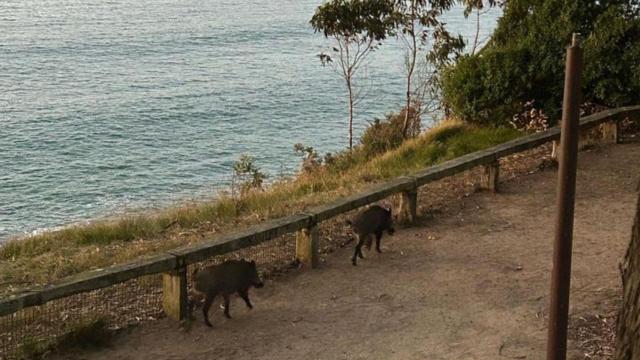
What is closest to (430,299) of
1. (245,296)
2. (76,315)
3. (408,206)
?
(245,296)

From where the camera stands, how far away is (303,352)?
680 cm

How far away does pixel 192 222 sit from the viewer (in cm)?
1169

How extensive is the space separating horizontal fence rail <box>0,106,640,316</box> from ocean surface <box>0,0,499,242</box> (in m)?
8.18

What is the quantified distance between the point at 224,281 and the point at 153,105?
25.3 m

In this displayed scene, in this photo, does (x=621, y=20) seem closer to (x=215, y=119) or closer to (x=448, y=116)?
(x=448, y=116)

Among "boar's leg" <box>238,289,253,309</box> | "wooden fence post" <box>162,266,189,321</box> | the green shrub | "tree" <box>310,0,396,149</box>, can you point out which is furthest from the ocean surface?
"wooden fence post" <box>162,266,189,321</box>

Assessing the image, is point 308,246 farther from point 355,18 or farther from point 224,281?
point 355,18

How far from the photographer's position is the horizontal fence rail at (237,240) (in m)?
6.50

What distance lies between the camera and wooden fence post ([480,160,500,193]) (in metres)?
11.0

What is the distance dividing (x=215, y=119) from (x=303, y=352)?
78.7 ft

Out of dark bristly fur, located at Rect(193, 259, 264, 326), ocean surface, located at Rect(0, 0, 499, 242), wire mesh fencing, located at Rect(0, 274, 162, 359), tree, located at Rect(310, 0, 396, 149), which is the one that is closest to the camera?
wire mesh fencing, located at Rect(0, 274, 162, 359)

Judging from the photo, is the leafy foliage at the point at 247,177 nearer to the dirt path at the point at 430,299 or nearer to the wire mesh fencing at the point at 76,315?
the dirt path at the point at 430,299

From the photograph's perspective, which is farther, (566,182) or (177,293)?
(177,293)

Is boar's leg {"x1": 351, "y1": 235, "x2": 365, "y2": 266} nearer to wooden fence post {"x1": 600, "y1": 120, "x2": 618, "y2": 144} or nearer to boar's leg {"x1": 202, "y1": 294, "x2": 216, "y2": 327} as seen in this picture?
boar's leg {"x1": 202, "y1": 294, "x2": 216, "y2": 327}
